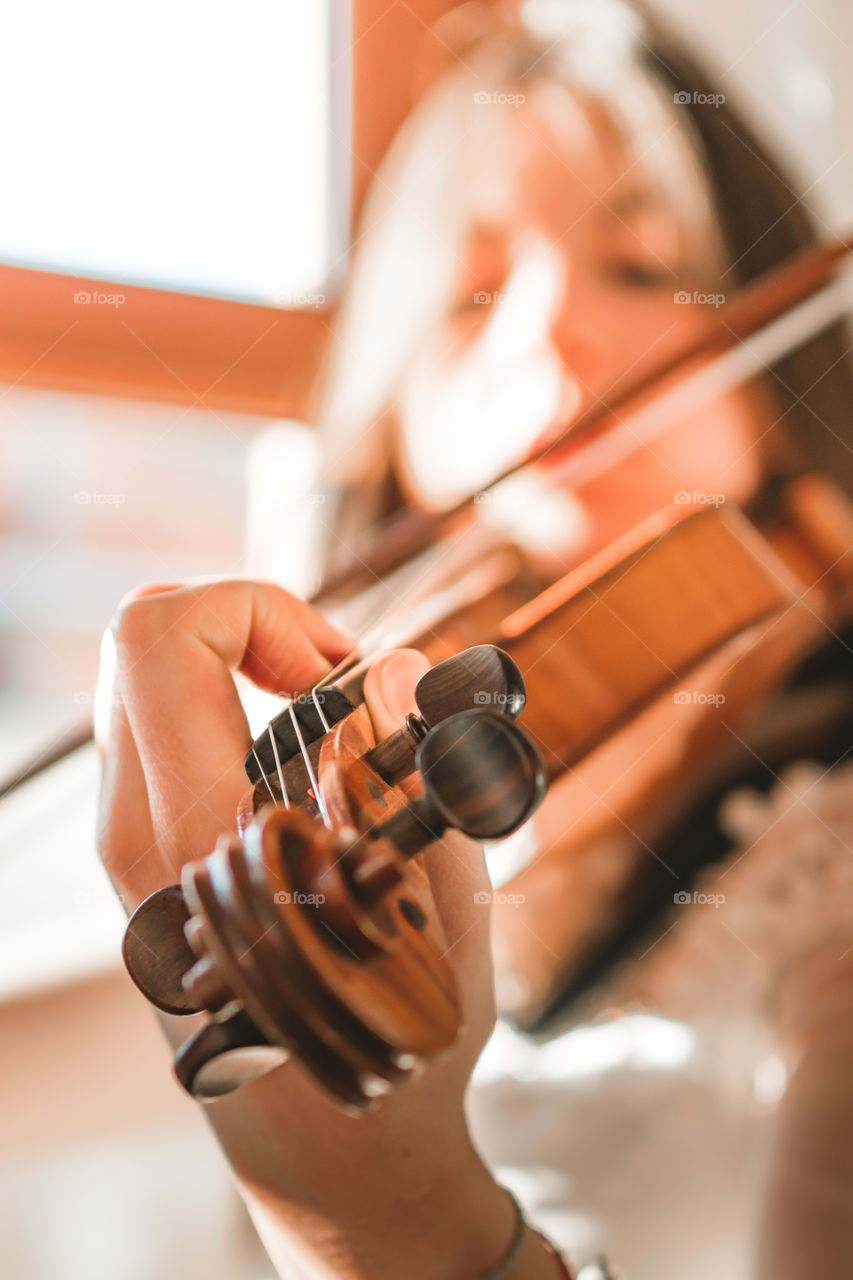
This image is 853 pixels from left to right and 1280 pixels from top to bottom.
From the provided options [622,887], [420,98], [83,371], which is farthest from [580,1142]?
[420,98]

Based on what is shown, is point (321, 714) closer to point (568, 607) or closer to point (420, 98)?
point (568, 607)

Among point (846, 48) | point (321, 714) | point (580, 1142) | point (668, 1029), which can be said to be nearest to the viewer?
point (321, 714)

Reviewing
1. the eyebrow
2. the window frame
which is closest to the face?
the eyebrow

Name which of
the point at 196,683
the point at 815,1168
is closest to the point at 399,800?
the point at 196,683

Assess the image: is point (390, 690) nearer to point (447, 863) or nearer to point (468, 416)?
point (447, 863)

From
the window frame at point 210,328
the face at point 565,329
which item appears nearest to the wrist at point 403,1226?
the face at point 565,329

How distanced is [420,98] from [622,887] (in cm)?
107

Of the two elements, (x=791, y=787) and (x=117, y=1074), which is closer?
(x=117, y=1074)

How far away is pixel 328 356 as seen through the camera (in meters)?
1.23

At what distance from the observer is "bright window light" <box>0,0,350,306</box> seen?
2.96 ft

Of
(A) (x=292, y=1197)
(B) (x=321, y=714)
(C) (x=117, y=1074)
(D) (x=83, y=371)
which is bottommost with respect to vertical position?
(C) (x=117, y=1074)

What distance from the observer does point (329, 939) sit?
20 cm

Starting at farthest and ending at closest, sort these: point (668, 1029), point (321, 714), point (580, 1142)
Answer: point (668, 1029) < point (580, 1142) < point (321, 714)

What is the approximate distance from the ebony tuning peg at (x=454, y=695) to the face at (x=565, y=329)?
552 mm
